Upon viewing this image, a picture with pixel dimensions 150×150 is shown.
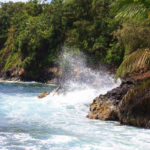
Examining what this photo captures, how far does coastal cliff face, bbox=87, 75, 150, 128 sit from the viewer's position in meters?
9.52

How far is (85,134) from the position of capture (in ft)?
29.4

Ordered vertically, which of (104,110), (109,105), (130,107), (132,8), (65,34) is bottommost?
(104,110)

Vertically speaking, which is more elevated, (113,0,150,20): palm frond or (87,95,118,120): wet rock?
(113,0,150,20): palm frond

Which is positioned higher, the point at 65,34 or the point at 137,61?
the point at 65,34

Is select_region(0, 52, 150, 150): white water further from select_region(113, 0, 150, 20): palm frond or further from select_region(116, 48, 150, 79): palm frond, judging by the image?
select_region(113, 0, 150, 20): palm frond

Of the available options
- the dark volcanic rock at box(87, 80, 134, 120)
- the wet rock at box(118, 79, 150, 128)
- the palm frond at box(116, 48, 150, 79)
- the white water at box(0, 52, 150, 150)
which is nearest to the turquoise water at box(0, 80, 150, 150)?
the white water at box(0, 52, 150, 150)

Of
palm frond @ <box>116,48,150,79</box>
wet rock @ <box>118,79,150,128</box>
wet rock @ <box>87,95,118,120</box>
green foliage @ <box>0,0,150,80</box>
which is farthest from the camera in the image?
green foliage @ <box>0,0,150,80</box>

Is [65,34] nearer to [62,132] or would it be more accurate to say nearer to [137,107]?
[137,107]

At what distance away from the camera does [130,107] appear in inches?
394

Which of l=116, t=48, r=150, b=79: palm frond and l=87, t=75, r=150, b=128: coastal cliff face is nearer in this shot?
l=116, t=48, r=150, b=79: palm frond

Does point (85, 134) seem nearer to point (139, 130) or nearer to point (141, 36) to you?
point (139, 130)

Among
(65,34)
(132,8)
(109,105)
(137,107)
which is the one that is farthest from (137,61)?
(65,34)

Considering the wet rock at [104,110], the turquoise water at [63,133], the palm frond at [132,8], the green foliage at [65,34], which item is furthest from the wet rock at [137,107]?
the green foliage at [65,34]

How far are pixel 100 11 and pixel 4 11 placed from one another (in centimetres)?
3084
